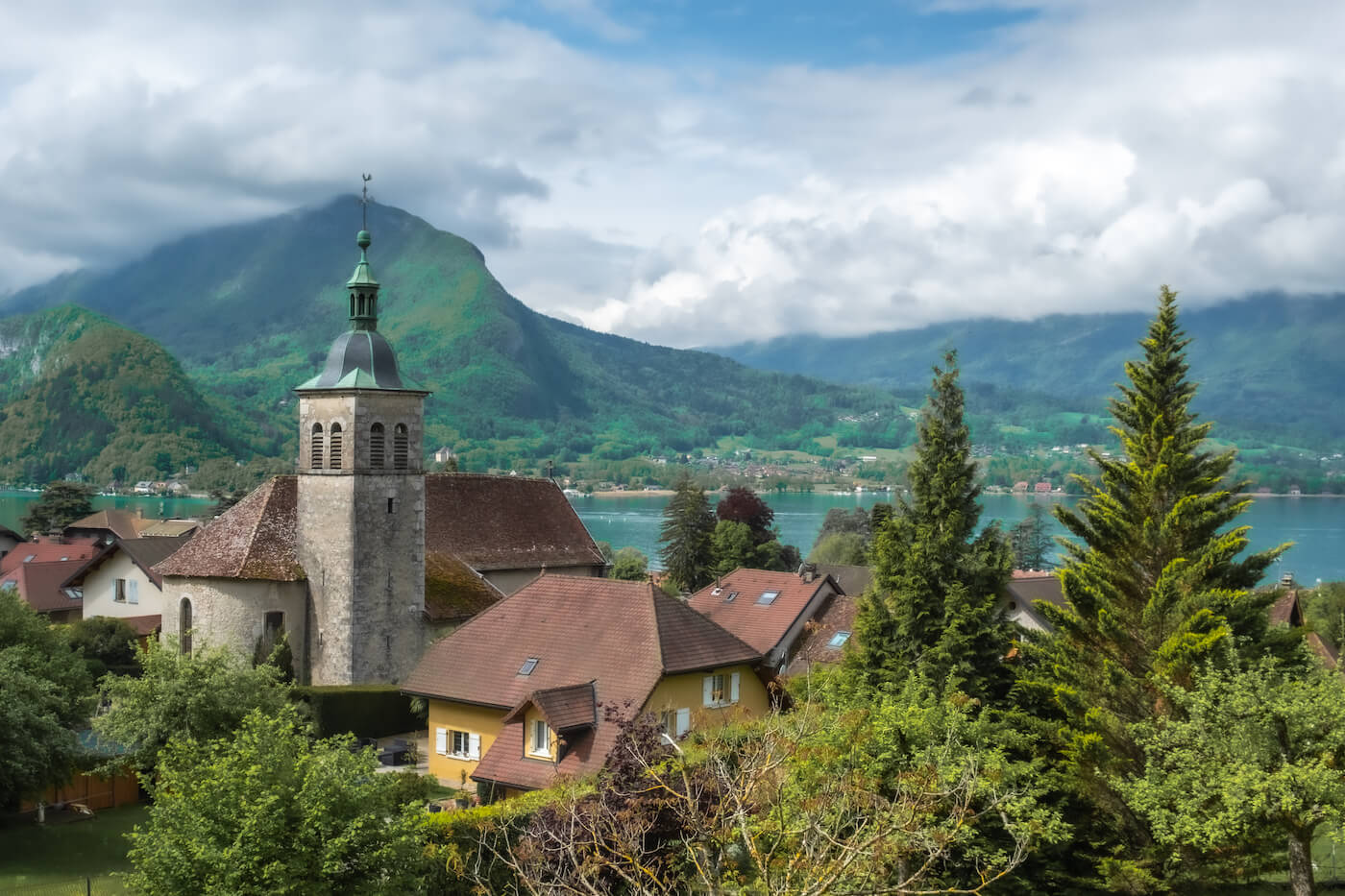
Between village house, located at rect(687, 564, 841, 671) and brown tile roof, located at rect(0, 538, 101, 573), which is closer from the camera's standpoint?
village house, located at rect(687, 564, 841, 671)

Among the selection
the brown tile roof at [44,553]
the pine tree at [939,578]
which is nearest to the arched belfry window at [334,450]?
the pine tree at [939,578]

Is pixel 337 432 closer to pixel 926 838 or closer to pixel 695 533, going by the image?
pixel 926 838

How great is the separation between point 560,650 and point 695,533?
47.1 metres

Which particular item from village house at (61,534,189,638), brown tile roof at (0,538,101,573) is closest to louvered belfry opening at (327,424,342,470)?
village house at (61,534,189,638)

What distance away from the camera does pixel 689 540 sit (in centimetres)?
7781

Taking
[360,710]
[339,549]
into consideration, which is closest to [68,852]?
[360,710]

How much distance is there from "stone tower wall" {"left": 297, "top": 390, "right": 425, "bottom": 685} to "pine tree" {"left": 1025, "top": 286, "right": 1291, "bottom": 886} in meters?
22.4

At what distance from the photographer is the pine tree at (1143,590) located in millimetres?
22094

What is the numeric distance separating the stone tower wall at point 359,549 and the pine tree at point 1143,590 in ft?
73.4

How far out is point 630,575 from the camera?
74.9 m

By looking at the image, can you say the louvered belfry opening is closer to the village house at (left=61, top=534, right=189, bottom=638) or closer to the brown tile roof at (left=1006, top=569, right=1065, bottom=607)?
the village house at (left=61, top=534, right=189, bottom=638)

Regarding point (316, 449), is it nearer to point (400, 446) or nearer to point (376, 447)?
point (376, 447)

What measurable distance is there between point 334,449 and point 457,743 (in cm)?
1270

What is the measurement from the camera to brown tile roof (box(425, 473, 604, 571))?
153 ft
